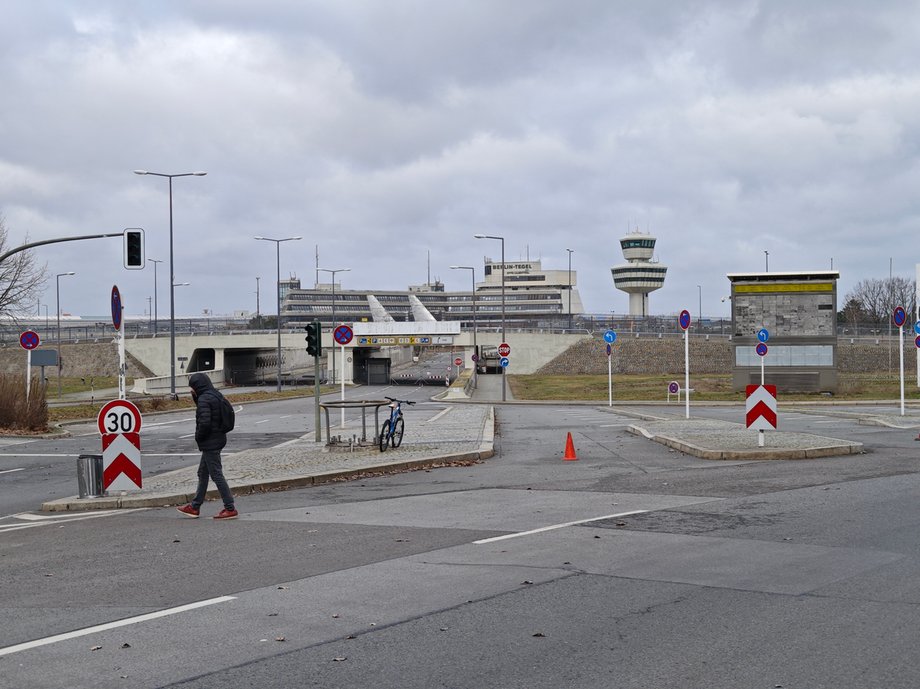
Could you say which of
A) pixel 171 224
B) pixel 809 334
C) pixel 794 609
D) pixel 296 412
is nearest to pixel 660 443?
pixel 794 609

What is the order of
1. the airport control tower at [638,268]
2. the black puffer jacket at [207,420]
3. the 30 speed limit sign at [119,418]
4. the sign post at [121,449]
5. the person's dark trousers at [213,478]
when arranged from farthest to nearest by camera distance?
the airport control tower at [638,268]
the sign post at [121,449]
the 30 speed limit sign at [119,418]
the black puffer jacket at [207,420]
the person's dark trousers at [213,478]

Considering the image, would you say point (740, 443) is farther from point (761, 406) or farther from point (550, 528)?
point (550, 528)

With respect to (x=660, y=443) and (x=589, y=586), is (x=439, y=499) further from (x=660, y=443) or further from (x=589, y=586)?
(x=660, y=443)

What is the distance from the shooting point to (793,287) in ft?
160

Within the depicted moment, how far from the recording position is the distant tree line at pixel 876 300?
127 metres

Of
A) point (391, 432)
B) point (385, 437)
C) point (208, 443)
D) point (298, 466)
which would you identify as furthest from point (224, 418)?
point (391, 432)

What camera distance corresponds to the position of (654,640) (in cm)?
616

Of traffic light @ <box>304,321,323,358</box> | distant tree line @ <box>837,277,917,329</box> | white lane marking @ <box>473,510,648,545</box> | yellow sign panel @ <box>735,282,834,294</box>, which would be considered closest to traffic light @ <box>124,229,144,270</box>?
traffic light @ <box>304,321,323,358</box>

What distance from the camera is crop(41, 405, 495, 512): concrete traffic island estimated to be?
13.6 meters

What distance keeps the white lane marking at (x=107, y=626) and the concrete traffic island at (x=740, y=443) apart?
1290 cm

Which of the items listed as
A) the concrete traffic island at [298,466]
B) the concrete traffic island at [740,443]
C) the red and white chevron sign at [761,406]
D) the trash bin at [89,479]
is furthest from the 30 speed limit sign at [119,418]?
the red and white chevron sign at [761,406]

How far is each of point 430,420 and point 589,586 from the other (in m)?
24.6

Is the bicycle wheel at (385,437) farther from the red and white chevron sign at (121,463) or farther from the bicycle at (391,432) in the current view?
the red and white chevron sign at (121,463)

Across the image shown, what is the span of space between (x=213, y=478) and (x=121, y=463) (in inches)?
92.4
